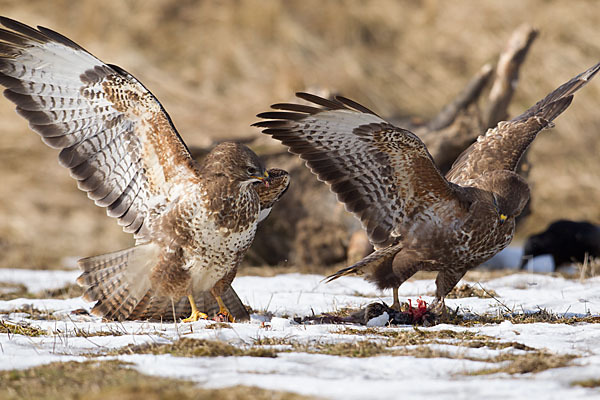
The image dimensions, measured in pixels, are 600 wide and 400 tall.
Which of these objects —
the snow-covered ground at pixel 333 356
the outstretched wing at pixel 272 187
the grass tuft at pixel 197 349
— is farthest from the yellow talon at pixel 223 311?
the grass tuft at pixel 197 349

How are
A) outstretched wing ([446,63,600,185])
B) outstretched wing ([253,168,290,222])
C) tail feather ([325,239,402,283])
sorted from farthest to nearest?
outstretched wing ([446,63,600,185]), outstretched wing ([253,168,290,222]), tail feather ([325,239,402,283])

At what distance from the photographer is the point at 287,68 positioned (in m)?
16.7

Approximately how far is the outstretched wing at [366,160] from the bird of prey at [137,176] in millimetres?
449

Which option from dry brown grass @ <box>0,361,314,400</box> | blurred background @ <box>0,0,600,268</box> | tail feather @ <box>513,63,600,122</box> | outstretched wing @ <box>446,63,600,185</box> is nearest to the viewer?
dry brown grass @ <box>0,361,314,400</box>

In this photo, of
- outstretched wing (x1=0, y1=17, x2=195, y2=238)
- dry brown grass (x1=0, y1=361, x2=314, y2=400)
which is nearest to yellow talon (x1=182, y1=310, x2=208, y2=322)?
outstretched wing (x1=0, y1=17, x2=195, y2=238)

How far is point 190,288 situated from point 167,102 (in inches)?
426

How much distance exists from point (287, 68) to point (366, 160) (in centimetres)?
1115

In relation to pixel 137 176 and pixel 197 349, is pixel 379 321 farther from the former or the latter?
pixel 137 176

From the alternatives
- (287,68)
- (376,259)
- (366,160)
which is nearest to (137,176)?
(366,160)

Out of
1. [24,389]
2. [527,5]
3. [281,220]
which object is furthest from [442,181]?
[527,5]

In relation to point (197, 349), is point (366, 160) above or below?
above

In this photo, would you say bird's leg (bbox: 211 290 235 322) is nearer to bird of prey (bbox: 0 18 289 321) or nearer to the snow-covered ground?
bird of prey (bbox: 0 18 289 321)

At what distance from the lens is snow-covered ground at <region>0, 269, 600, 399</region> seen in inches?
133

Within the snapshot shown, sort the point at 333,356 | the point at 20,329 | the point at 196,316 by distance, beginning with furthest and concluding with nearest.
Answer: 1. the point at 196,316
2. the point at 20,329
3. the point at 333,356
